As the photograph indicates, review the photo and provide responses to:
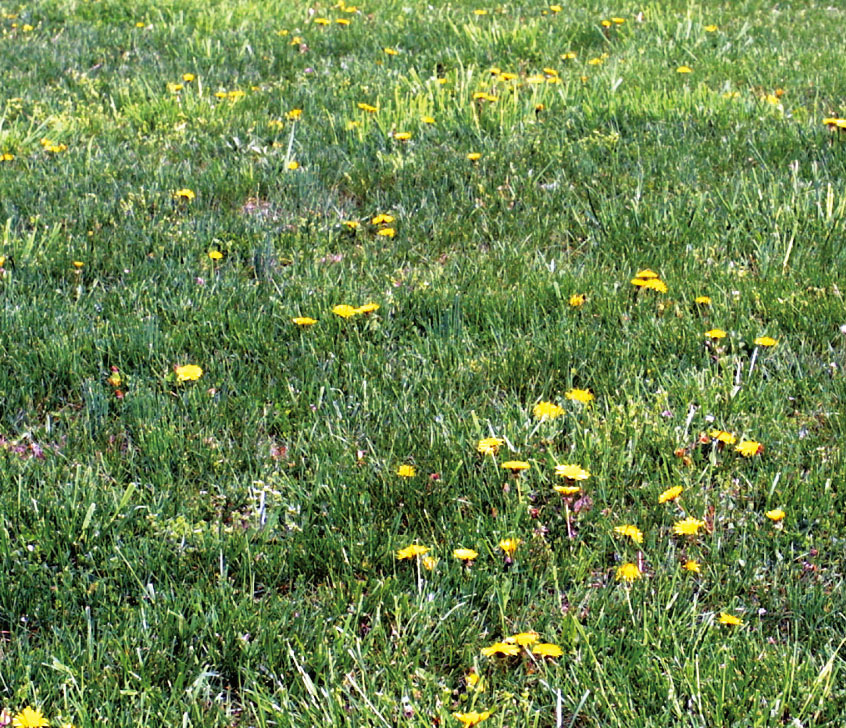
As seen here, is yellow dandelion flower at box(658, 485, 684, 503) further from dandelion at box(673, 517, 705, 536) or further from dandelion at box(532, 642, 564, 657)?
dandelion at box(532, 642, 564, 657)

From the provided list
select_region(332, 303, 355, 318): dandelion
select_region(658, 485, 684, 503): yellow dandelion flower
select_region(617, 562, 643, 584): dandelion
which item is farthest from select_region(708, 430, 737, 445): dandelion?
select_region(332, 303, 355, 318): dandelion

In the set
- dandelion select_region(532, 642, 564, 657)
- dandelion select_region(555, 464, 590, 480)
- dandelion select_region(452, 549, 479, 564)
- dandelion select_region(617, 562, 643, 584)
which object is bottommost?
dandelion select_region(617, 562, 643, 584)

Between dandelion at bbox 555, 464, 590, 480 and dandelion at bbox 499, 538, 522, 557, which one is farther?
dandelion at bbox 555, 464, 590, 480

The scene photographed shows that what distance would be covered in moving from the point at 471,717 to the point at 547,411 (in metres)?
1.15

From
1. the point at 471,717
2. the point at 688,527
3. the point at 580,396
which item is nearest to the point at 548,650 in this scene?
the point at 471,717

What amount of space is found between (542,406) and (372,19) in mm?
4957

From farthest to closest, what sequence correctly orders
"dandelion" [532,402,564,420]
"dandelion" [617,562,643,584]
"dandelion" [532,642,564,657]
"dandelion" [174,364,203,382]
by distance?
"dandelion" [174,364,203,382] < "dandelion" [532,402,564,420] < "dandelion" [617,562,643,584] < "dandelion" [532,642,564,657]

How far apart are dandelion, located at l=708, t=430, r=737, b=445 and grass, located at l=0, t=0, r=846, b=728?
1.2 inches

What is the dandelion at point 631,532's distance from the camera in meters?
2.35

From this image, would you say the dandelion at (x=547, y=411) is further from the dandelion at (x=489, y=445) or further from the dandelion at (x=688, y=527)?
the dandelion at (x=688, y=527)

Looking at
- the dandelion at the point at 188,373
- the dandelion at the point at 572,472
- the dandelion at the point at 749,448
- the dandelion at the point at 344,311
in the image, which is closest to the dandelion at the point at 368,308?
the dandelion at the point at 344,311

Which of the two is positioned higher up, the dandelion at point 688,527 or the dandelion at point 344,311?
the dandelion at point 344,311

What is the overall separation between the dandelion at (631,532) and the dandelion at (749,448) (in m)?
0.42

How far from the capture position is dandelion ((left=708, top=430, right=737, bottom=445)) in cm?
266
